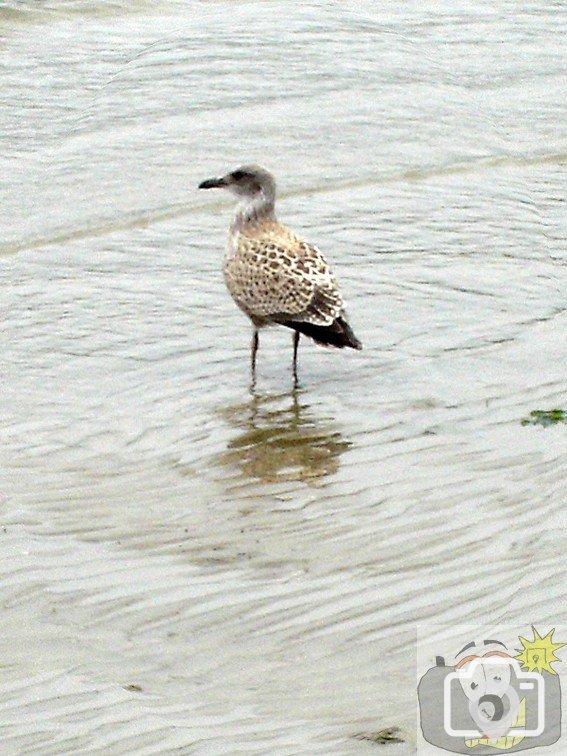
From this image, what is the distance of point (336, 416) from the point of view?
7270 mm

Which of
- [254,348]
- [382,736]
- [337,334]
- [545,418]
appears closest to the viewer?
[382,736]

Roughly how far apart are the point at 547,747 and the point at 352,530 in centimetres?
165

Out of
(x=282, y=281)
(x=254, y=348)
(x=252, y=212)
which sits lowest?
(x=254, y=348)

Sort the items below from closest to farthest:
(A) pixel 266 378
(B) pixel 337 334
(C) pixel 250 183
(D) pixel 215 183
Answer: (B) pixel 337 334 < (A) pixel 266 378 < (C) pixel 250 183 < (D) pixel 215 183

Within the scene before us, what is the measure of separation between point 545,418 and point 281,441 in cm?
116

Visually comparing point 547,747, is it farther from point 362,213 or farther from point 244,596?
point 362,213

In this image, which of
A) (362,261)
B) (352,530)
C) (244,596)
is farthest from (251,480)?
(362,261)

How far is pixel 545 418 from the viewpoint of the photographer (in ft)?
22.8

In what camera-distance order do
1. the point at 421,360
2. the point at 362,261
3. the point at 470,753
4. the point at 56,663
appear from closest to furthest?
the point at 470,753 → the point at 56,663 → the point at 421,360 → the point at 362,261

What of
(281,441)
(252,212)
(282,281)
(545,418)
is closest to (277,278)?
(282,281)

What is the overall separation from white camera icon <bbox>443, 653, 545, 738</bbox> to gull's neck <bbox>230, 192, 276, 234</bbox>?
413cm

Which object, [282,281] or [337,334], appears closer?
[337,334]

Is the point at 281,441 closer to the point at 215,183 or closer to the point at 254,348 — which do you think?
the point at 254,348

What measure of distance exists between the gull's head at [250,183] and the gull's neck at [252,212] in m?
0.01
